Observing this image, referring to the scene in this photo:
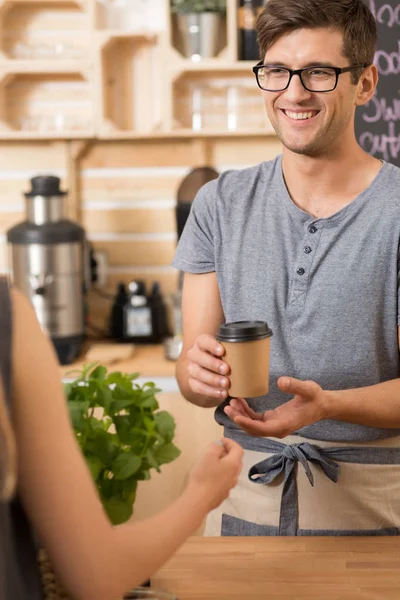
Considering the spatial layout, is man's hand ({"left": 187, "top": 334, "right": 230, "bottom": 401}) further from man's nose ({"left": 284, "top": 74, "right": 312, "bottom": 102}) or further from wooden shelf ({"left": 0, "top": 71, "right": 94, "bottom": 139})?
wooden shelf ({"left": 0, "top": 71, "right": 94, "bottom": 139})

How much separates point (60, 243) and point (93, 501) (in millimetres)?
2303

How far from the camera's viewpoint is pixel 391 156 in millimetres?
2779

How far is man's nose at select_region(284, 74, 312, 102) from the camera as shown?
59.5 inches

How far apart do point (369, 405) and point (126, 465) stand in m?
0.52

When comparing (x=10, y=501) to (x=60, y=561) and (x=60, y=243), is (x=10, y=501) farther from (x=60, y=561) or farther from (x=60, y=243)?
(x=60, y=243)

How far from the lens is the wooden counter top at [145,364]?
288cm

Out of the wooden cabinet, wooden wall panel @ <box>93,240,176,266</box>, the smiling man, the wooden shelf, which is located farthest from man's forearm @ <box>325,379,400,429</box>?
the wooden shelf

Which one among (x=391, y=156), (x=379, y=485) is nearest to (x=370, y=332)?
(x=379, y=485)

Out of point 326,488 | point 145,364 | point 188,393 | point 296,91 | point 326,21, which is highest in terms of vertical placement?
point 326,21

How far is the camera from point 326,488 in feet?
5.18

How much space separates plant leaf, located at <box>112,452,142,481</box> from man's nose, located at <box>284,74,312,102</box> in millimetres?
715

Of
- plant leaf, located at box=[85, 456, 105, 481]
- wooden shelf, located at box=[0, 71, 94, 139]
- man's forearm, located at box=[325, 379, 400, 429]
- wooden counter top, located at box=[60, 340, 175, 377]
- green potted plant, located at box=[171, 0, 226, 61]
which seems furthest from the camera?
wooden shelf, located at box=[0, 71, 94, 139]

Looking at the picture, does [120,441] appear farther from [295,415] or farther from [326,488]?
[326,488]

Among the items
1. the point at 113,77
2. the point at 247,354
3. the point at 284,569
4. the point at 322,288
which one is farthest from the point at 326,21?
the point at 113,77
